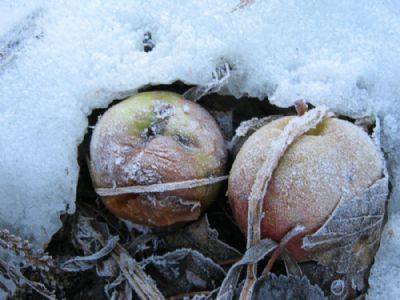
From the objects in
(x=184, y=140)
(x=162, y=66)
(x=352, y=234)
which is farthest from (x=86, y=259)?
(x=352, y=234)

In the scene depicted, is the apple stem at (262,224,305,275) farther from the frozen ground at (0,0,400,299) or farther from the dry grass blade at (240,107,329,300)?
the frozen ground at (0,0,400,299)

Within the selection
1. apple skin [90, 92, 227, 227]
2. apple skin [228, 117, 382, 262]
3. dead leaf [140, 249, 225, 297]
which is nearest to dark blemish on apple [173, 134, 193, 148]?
apple skin [90, 92, 227, 227]

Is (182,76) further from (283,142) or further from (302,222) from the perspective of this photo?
(302,222)

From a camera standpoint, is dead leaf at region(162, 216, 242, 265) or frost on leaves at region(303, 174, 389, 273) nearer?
frost on leaves at region(303, 174, 389, 273)

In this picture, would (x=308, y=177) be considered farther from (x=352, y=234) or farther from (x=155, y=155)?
(x=155, y=155)

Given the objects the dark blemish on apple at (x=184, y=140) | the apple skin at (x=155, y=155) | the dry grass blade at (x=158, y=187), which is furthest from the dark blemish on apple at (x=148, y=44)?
the dry grass blade at (x=158, y=187)

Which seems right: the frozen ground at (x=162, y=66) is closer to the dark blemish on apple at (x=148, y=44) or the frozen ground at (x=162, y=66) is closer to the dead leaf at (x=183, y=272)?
the dark blemish on apple at (x=148, y=44)
